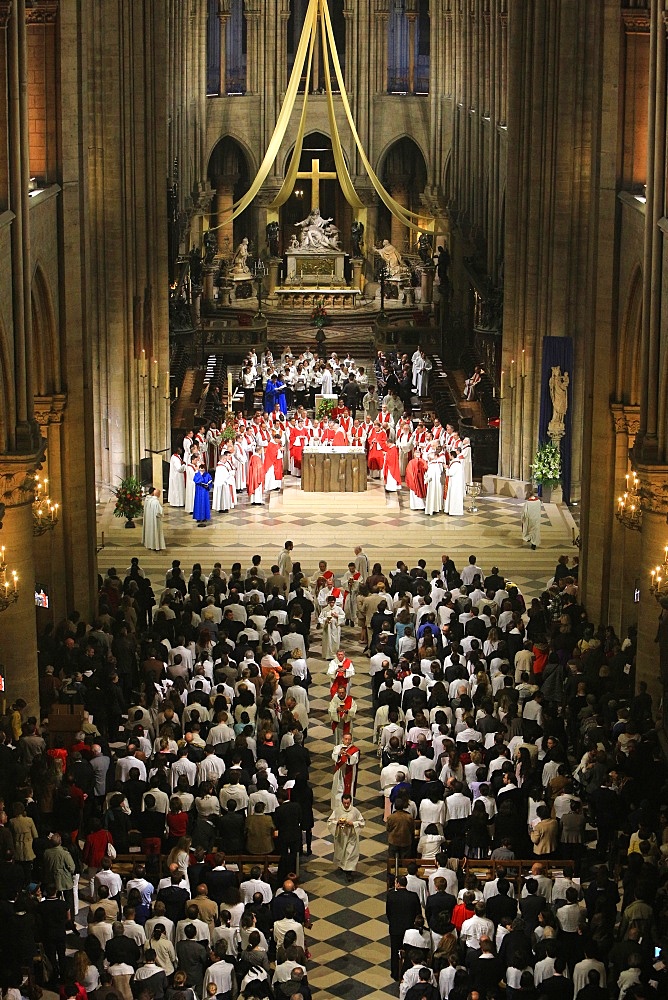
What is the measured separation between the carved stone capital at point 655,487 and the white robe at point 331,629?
617cm

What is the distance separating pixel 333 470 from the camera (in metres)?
43.2

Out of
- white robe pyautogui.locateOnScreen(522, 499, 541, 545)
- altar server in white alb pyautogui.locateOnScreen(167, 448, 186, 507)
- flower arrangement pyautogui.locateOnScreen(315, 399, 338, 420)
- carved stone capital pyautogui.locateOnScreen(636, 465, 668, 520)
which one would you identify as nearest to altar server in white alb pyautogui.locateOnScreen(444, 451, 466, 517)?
white robe pyautogui.locateOnScreen(522, 499, 541, 545)

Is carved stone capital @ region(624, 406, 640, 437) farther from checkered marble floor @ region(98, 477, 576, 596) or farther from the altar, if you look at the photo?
the altar

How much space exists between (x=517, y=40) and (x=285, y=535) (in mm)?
12780

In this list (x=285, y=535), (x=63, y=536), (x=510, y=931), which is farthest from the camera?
(x=285, y=535)

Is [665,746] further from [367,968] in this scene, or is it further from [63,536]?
[63,536]

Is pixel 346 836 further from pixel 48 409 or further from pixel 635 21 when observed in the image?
pixel 635 21

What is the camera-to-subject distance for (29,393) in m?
28.2

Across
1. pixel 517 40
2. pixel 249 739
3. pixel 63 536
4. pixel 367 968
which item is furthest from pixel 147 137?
pixel 367 968

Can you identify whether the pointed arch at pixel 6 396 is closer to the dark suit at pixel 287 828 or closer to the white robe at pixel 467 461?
the dark suit at pixel 287 828

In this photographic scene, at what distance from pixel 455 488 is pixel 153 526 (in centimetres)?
688

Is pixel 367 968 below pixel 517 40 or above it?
below

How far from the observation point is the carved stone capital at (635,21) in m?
32.1

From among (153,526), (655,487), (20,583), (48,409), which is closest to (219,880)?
(20,583)
